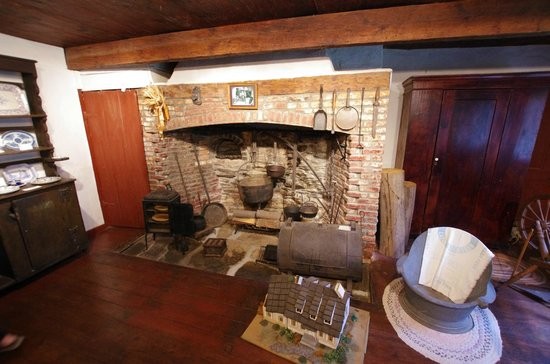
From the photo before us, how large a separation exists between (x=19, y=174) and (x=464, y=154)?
4.96 metres

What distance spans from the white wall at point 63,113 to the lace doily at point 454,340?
3982 millimetres

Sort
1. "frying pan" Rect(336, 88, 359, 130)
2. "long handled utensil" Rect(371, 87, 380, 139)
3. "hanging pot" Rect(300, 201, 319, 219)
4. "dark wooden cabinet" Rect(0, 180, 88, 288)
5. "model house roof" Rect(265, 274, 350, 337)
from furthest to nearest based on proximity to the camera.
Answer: "hanging pot" Rect(300, 201, 319, 219)
"frying pan" Rect(336, 88, 359, 130)
"long handled utensil" Rect(371, 87, 380, 139)
"dark wooden cabinet" Rect(0, 180, 88, 288)
"model house roof" Rect(265, 274, 350, 337)

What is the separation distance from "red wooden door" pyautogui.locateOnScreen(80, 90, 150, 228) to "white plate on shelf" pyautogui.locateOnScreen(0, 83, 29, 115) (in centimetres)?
62

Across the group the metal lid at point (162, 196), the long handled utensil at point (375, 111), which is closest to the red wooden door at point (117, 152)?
the metal lid at point (162, 196)

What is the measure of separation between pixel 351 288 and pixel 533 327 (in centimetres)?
137

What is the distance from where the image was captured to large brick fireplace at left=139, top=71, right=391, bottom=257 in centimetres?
243

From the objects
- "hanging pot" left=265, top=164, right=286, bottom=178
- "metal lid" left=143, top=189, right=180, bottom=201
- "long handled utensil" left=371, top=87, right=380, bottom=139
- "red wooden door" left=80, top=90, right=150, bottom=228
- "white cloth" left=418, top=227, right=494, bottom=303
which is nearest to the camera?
"white cloth" left=418, top=227, right=494, bottom=303

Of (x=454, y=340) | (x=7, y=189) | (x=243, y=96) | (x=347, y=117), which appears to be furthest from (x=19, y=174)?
(x=454, y=340)

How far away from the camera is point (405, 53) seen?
2.90 metres

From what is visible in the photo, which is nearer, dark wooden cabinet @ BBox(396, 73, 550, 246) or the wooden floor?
the wooden floor

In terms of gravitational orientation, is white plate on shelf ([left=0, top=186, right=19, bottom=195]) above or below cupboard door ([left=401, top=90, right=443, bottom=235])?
below

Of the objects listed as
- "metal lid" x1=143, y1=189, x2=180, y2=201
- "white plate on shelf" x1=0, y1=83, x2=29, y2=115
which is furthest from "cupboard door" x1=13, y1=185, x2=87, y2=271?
"white plate on shelf" x1=0, y1=83, x2=29, y2=115

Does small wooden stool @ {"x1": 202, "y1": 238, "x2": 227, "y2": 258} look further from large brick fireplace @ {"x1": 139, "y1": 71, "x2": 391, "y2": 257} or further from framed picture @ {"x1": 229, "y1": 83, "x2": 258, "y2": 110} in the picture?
framed picture @ {"x1": 229, "y1": 83, "x2": 258, "y2": 110}

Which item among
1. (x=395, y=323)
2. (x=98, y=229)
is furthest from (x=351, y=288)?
(x=98, y=229)
